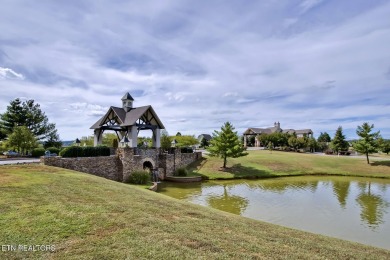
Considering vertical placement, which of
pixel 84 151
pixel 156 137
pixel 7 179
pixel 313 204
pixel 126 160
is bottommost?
pixel 313 204

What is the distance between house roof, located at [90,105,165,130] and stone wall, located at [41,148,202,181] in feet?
11.5

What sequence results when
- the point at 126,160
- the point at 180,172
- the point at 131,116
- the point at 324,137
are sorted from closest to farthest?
the point at 126,160 < the point at 131,116 < the point at 180,172 < the point at 324,137

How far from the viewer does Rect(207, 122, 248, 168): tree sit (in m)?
34.3

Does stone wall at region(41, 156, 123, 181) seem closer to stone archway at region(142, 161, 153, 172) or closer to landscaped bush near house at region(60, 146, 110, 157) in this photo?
landscaped bush near house at region(60, 146, 110, 157)

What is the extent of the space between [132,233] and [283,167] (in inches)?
1307

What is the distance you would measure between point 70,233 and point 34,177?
8.50 meters

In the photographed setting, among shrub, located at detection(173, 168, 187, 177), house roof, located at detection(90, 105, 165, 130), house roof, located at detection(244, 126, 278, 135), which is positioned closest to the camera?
house roof, located at detection(90, 105, 165, 130)

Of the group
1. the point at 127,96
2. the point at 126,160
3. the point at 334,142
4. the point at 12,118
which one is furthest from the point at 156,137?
the point at 334,142

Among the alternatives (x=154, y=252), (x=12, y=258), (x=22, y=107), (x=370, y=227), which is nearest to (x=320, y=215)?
(x=370, y=227)

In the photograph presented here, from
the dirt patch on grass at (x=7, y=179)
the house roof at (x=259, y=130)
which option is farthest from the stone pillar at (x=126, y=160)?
the house roof at (x=259, y=130)

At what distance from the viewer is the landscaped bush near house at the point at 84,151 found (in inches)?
843

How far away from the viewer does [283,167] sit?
3691cm

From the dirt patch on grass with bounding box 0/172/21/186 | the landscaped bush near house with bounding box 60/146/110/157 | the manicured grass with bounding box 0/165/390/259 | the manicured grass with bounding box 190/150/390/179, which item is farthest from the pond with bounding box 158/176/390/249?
the dirt patch on grass with bounding box 0/172/21/186

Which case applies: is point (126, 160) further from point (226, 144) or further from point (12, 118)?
point (12, 118)
